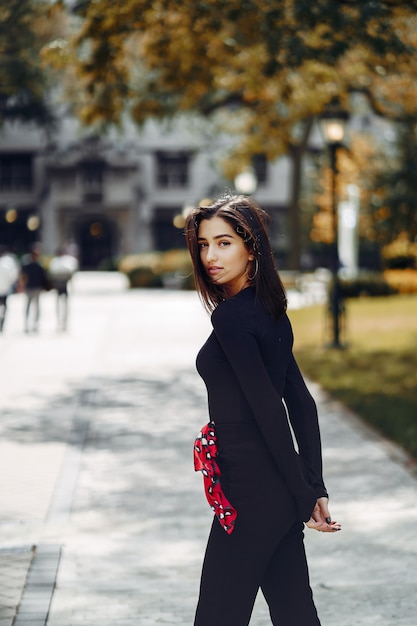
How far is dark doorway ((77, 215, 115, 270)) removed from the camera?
69.6 metres

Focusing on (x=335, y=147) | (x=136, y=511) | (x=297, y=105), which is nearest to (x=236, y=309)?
(x=136, y=511)

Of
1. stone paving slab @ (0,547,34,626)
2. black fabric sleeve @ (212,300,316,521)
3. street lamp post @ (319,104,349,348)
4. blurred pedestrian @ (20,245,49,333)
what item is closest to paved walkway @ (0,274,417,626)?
stone paving slab @ (0,547,34,626)

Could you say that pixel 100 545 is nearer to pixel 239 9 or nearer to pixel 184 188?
pixel 239 9

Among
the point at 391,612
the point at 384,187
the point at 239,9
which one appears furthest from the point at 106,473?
the point at 384,187

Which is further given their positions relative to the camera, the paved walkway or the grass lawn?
the grass lawn

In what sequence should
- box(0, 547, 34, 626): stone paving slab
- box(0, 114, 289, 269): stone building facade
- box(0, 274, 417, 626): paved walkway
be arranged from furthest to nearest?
box(0, 114, 289, 269): stone building facade
box(0, 274, 417, 626): paved walkway
box(0, 547, 34, 626): stone paving slab

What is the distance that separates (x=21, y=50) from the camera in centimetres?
1338

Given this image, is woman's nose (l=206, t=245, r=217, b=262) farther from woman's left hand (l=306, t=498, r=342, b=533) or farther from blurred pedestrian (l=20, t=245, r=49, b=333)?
blurred pedestrian (l=20, t=245, r=49, b=333)

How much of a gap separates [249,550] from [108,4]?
38.2ft

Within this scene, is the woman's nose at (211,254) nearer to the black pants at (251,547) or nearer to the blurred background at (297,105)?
the black pants at (251,547)

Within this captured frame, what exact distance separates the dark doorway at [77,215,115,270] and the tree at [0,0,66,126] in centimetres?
5453

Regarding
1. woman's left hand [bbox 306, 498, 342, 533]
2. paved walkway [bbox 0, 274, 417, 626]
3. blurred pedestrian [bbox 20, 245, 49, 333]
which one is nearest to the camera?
woman's left hand [bbox 306, 498, 342, 533]

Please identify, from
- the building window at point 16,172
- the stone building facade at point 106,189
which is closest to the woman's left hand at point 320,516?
the stone building facade at point 106,189

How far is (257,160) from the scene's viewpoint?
226 feet
